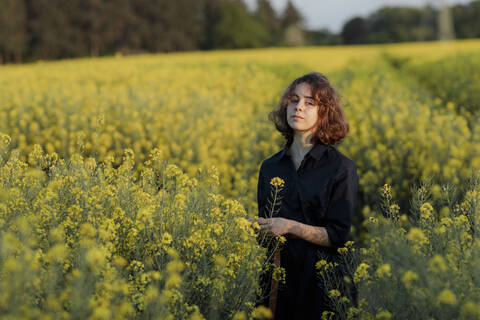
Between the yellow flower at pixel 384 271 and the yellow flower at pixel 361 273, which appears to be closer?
the yellow flower at pixel 384 271

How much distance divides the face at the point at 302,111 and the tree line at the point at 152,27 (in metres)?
A: 36.3

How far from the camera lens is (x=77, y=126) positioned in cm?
569

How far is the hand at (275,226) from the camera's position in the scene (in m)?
2.22

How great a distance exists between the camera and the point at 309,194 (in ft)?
7.89

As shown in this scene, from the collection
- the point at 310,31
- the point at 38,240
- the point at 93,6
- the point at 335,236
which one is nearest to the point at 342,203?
the point at 335,236

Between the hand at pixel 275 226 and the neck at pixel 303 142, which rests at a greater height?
the neck at pixel 303 142

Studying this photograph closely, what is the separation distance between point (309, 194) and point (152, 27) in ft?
146

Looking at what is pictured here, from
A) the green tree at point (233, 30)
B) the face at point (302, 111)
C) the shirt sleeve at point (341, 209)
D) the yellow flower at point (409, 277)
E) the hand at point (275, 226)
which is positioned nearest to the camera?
the yellow flower at point (409, 277)

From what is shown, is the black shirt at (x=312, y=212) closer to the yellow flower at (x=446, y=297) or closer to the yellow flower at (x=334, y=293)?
the yellow flower at (x=334, y=293)

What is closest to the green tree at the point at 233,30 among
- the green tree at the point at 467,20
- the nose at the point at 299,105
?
the green tree at the point at 467,20

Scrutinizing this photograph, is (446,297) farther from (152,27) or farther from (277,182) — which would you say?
(152,27)

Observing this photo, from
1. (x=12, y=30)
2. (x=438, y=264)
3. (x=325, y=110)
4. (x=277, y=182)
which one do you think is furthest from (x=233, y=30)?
(x=438, y=264)

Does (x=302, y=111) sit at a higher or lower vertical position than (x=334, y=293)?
higher

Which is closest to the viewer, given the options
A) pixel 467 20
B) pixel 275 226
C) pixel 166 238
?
pixel 166 238
